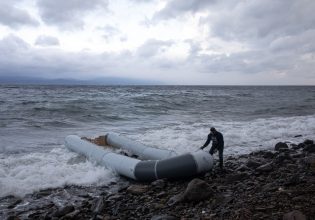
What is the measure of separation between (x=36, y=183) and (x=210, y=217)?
215 inches

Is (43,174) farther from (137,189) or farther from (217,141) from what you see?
(217,141)

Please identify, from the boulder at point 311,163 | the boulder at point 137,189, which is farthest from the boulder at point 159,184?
the boulder at point 311,163

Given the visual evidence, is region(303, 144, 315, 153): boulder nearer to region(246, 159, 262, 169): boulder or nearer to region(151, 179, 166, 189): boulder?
region(246, 159, 262, 169): boulder

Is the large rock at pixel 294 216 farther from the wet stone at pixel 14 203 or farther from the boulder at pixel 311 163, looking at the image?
the wet stone at pixel 14 203

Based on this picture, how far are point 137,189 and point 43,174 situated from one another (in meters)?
3.28

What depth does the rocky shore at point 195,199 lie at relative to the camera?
260 inches

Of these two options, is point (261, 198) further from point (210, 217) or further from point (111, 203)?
point (111, 203)

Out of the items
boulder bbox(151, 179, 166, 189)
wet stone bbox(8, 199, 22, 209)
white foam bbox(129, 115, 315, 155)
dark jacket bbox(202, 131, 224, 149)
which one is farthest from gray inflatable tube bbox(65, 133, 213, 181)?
white foam bbox(129, 115, 315, 155)

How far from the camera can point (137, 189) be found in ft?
29.7

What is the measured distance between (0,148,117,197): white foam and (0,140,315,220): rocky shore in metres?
0.41

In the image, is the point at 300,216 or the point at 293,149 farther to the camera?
the point at 293,149

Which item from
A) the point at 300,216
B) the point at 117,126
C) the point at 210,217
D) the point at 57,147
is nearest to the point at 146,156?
the point at 57,147

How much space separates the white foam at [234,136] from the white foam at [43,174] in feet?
14.7

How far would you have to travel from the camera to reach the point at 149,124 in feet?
74.2
